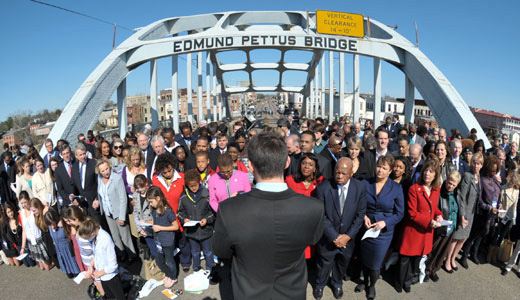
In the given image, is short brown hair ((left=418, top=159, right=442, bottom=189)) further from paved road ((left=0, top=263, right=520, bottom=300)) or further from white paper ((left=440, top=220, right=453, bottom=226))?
paved road ((left=0, top=263, right=520, bottom=300))

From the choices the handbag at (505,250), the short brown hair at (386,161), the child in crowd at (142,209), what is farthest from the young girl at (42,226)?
the handbag at (505,250)

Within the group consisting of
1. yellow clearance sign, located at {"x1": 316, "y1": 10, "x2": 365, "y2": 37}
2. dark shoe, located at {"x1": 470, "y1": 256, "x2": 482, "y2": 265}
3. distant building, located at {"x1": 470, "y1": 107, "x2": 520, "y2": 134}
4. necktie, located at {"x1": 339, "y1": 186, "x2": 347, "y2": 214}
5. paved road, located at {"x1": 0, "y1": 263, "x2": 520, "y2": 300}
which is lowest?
paved road, located at {"x1": 0, "y1": 263, "x2": 520, "y2": 300}

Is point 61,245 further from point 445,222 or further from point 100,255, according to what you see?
point 445,222

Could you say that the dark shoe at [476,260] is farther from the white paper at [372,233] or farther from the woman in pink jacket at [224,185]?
the woman in pink jacket at [224,185]

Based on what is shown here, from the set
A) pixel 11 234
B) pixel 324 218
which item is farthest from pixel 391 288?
pixel 11 234

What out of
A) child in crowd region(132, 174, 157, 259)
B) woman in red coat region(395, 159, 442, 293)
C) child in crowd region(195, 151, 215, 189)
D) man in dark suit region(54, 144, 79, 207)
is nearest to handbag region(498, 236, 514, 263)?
woman in red coat region(395, 159, 442, 293)

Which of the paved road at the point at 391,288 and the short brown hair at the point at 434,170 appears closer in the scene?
the short brown hair at the point at 434,170

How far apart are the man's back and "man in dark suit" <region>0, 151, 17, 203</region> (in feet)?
20.7

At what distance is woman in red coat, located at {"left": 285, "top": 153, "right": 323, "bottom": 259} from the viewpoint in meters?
3.22

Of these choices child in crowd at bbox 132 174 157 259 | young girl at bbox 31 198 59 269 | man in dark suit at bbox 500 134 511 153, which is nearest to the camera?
child in crowd at bbox 132 174 157 259

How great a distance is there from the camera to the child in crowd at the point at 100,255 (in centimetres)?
274

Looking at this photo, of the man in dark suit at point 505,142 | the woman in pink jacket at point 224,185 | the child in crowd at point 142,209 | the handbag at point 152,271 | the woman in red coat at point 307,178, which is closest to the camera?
the woman in red coat at point 307,178

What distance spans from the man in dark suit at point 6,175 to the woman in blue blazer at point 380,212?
673cm

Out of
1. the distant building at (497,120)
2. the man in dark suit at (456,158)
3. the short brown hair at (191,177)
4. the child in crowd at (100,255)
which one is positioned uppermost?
the distant building at (497,120)
